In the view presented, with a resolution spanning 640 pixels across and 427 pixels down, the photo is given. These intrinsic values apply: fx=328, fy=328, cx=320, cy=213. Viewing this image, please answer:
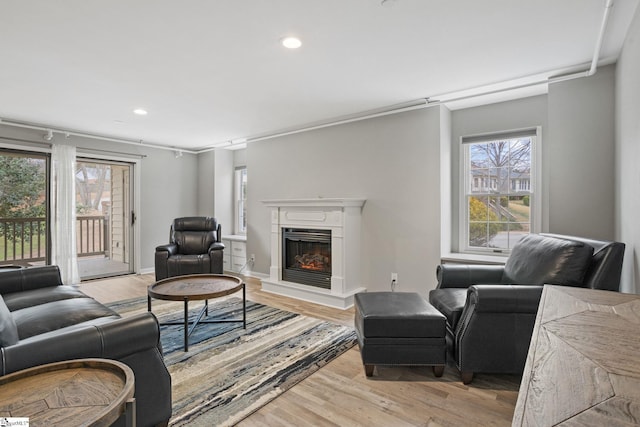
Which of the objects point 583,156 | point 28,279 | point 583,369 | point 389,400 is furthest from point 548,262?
point 28,279

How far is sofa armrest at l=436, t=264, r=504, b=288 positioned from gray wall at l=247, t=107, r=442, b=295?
2.43 feet

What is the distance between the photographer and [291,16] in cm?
202

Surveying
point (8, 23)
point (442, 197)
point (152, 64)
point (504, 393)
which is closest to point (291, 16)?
point (152, 64)

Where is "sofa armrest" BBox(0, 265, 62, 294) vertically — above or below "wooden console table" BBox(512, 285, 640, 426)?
below

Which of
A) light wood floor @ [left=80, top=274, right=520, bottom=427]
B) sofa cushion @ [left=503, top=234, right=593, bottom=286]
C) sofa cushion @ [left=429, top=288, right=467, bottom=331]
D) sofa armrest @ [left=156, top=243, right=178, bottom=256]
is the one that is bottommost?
light wood floor @ [left=80, top=274, right=520, bottom=427]

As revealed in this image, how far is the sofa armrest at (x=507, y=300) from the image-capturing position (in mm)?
1970

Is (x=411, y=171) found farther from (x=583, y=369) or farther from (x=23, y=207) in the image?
(x=23, y=207)

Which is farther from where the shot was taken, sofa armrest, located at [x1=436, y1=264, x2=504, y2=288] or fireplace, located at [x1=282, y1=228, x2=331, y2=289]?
fireplace, located at [x1=282, y1=228, x2=331, y2=289]

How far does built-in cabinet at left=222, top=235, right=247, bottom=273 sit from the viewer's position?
563 centimetres

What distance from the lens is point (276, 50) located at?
2.44 meters

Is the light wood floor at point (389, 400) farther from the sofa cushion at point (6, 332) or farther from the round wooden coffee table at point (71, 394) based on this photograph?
the sofa cushion at point (6, 332)

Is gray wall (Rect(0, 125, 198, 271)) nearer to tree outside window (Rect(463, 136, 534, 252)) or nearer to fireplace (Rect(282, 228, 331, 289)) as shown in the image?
fireplace (Rect(282, 228, 331, 289))

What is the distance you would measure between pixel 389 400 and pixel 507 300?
93 cm

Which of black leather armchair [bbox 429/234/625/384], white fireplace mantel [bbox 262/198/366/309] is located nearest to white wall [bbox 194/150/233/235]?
white fireplace mantel [bbox 262/198/366/309]
